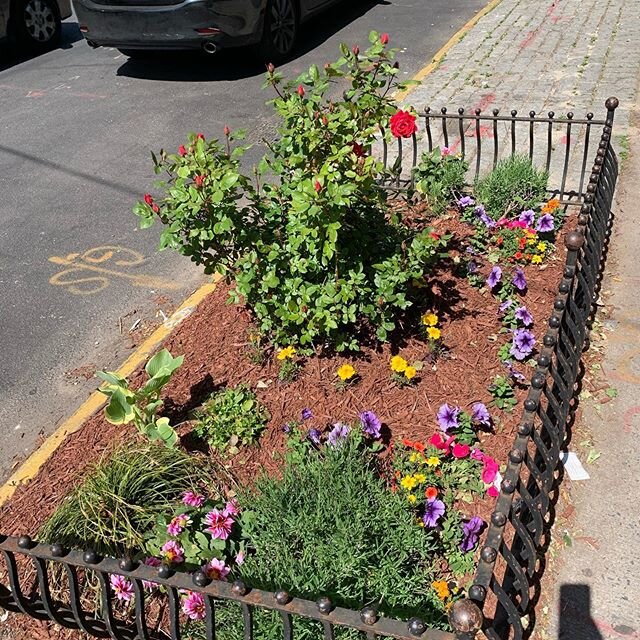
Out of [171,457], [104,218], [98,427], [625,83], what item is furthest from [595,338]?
[625,83]

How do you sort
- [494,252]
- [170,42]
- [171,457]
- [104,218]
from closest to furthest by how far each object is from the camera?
1. [171,457]
2. [494,252]
3. [104,218]
4. [170,42]

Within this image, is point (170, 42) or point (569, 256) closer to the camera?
point (569, 256)

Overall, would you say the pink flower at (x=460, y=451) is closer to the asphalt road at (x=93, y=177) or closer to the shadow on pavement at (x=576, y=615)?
the shadow on pavement at (x=576, y=615)

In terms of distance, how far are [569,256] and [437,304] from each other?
0.91 metres

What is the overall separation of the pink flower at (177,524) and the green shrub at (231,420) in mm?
617

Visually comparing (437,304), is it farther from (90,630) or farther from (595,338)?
(90,630)

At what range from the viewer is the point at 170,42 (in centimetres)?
795

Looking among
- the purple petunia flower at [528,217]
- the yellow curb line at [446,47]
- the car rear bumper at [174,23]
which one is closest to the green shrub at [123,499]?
the purple petunia flower at [528,217]

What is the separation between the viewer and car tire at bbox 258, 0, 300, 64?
8.49 metres

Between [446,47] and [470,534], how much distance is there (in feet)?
25.6

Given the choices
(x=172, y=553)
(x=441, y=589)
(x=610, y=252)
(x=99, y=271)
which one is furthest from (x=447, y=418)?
(x=99, y=271)

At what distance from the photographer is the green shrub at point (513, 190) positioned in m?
4.66

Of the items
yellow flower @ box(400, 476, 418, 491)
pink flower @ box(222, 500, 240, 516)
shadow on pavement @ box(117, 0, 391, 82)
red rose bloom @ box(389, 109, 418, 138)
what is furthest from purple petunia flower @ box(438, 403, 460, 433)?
shadow on pavement @ box(117, 0, 391, 82)

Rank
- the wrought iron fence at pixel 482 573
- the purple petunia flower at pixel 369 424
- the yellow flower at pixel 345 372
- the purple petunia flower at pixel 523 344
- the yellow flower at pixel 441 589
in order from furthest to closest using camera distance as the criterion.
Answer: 1. the purple petunia flower at pixel 523 344
2. the yellow flower at pixel 345 372
3. the purple petunia flower at pixel 369 424
4. the yellow flower at pixel 441 589
5. the wrought iron fence at pixel 482 573
